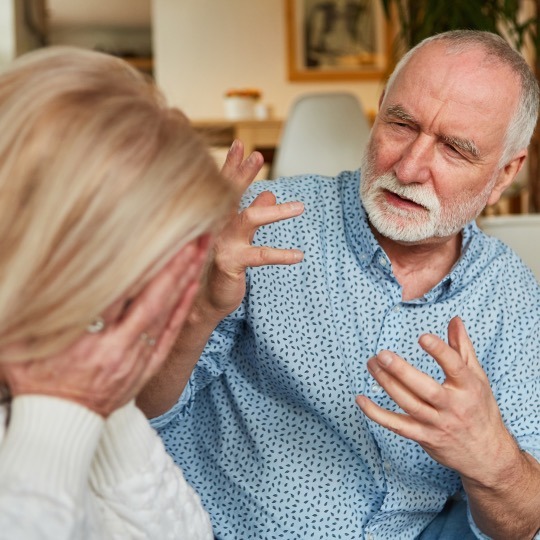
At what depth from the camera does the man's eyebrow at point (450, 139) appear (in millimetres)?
1469

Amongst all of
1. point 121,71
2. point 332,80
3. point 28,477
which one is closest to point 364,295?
point 121,71

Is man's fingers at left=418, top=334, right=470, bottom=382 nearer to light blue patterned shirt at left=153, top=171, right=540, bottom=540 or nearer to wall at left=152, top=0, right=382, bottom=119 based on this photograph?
light blue patterned shirt at left=153, top=171, right=540, bottom=540

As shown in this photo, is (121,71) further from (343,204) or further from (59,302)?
(343,204)

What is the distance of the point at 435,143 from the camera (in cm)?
148

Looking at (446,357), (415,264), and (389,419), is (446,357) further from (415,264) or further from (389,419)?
(415,264)

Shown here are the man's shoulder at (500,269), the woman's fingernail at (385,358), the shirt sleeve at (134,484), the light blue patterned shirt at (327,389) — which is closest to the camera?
the shirt sleeve at (134,484)

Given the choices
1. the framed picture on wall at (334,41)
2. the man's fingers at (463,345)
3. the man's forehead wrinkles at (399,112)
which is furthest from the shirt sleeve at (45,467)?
the framed picture on wall at (334,41)

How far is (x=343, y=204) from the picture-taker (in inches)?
61.6

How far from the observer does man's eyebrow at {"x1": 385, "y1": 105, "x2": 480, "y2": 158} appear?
1469 millimetres

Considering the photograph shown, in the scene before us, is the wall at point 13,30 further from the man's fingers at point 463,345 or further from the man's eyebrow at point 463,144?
the man's fingers at point 463,345

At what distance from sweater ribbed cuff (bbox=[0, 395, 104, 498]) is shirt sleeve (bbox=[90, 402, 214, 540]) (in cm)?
13

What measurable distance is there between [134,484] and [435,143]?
0.88m

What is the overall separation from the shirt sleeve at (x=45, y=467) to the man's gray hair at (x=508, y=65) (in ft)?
3.48

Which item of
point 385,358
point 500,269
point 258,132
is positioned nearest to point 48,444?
point 385,358
